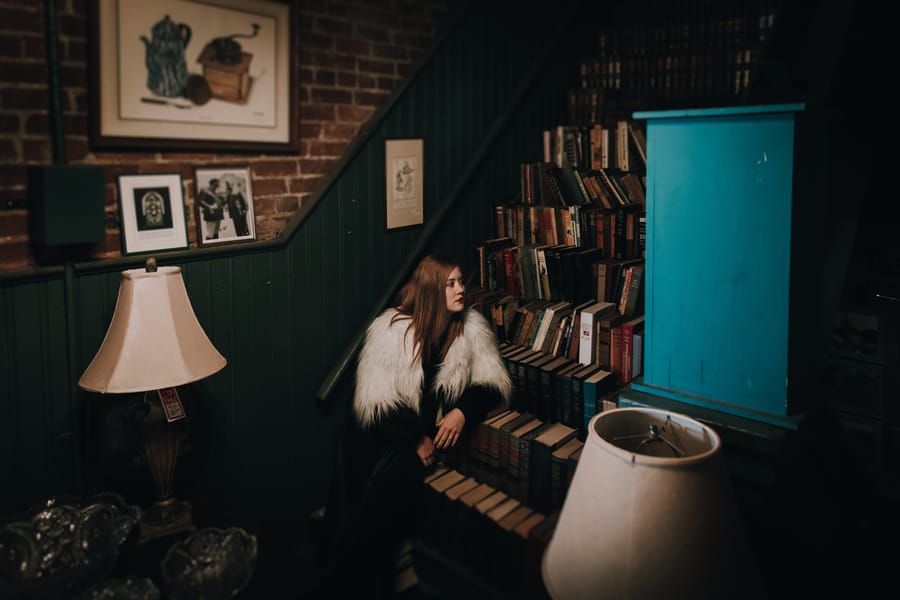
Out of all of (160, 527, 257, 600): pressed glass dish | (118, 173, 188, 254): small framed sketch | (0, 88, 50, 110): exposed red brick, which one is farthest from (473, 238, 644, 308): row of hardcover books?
(0, 88, 50, 110): exposed red brick

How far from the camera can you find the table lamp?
6.53 ft

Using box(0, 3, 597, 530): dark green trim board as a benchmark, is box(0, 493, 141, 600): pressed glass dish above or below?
below

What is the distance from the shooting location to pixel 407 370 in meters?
2.79

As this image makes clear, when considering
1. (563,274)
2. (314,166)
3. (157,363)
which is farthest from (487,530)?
(314,166)

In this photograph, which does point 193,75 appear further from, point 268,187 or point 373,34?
point 373,34

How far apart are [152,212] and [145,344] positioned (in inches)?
27.7

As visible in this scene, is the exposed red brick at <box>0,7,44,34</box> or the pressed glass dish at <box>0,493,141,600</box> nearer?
the pressed glass dish at <box>0,493,141,600</box>

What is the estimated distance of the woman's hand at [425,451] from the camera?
2.83 metres

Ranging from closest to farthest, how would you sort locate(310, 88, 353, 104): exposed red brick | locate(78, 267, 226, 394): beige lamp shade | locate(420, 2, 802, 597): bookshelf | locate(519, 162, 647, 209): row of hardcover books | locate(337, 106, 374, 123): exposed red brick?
locate(78, 267, 226, 394): beige lamp shade → locate(420, 2, 802, 597): bookshelf → locate(310, 88, 353, 104): exposed red brick → locate(337, 106, 374, 123): exposed red brick → locate(519, 162, 647, 209): row of hardcover books

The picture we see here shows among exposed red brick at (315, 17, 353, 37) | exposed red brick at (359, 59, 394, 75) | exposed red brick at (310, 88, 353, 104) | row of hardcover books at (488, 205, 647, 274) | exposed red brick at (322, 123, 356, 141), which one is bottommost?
row of hardcover books at (488, 205, 647, 274)

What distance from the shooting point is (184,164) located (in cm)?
263

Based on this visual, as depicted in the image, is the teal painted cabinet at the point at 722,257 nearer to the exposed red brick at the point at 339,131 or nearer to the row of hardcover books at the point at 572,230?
the row of hardcover books at the point at 572,230

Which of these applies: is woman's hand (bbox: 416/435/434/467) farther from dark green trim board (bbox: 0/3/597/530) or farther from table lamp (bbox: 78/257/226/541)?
table lamp (bbox: 78/257/226/541)

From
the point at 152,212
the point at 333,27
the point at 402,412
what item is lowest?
the point at 402,412
